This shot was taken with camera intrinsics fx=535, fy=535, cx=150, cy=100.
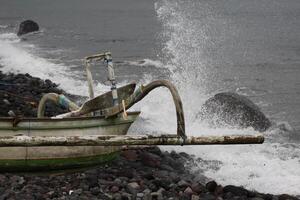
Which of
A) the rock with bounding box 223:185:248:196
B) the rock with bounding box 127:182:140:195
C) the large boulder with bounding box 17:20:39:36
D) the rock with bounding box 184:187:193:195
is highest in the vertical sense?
the large boulder with bounding box 17:20:39:36

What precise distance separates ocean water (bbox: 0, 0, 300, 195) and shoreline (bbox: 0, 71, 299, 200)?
1698mm

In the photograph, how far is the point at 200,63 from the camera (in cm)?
3403

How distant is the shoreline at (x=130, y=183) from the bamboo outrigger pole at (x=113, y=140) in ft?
10.7

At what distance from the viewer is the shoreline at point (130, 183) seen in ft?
29.6

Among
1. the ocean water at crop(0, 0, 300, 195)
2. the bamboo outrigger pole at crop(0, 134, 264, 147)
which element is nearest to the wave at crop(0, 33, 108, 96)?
the ocean water at crop(0, 0, 300, 195)

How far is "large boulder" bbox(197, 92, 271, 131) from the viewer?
18.0 metres

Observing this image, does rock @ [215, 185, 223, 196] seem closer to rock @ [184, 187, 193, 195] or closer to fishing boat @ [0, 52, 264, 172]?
rock @ [184, 187, 193, 195]

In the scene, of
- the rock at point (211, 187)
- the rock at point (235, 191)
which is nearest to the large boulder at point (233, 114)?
the rock at point (235, 191)

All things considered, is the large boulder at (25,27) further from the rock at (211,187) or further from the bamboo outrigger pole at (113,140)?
the bamboo outrigger pole at (113,140)

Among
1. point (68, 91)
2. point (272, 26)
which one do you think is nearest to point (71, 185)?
point (68, 91)

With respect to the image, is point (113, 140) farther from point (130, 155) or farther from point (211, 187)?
point (130, 155)

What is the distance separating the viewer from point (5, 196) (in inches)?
337

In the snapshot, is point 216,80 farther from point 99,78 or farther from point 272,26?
point 272,26

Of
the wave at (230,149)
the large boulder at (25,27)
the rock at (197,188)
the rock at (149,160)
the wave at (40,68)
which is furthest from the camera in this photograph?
the large boulder at (25,27)
